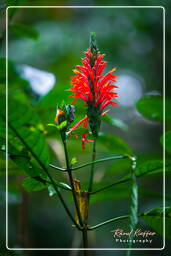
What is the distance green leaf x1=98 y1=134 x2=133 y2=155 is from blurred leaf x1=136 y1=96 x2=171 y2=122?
0.14 meters

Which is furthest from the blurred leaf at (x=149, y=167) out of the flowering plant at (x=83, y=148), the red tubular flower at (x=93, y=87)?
the red tubular flower at (x=93, y=87)

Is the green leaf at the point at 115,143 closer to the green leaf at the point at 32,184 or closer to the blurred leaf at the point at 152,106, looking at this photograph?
the blurred leaf at the point at 152,106

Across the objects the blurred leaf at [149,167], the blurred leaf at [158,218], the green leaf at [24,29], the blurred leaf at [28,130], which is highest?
the green leaf at [24,29]

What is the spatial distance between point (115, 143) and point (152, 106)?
18 centimetres

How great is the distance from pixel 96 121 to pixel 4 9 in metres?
0.54

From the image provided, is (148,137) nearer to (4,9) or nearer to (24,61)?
(24,61)

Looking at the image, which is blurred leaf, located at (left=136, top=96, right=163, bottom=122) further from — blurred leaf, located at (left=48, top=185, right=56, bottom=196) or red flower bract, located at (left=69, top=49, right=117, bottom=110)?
blurred leaf, located at (left=48, top=185, right=56, bottom=196)

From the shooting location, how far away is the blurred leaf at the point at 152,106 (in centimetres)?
97

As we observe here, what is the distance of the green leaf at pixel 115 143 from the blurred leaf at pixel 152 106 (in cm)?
14

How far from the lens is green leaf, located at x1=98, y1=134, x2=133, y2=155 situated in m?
0.91

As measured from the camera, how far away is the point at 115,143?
93cm

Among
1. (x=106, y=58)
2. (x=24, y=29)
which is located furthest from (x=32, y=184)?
(x=106, y=58)

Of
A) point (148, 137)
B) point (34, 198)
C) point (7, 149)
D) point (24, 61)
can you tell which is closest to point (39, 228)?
point (34, 198)
